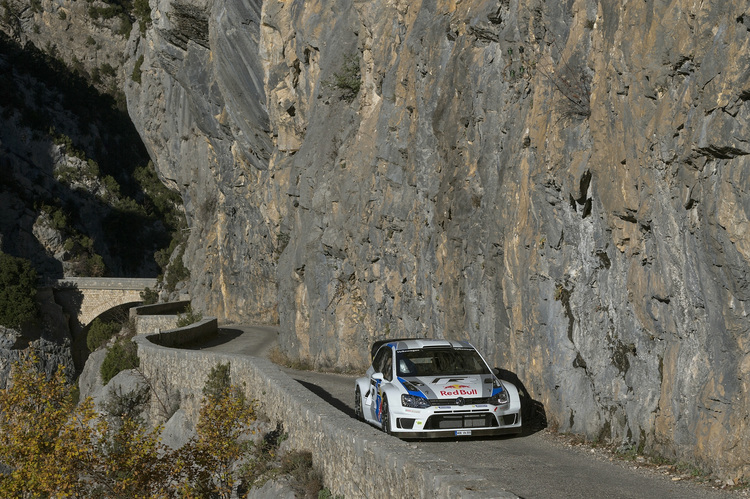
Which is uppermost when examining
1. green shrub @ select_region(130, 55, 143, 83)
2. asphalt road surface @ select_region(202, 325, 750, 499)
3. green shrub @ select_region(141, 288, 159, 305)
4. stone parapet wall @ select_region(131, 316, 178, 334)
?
green shrub @ select_region(130, 55, 143, 83)

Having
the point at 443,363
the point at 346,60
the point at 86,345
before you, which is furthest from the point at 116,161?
the point at 443,363

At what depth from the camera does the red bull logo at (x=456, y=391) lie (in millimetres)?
10820

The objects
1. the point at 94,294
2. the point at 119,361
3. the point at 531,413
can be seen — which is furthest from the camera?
the point at 94,294

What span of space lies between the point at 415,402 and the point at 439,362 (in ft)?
4.94

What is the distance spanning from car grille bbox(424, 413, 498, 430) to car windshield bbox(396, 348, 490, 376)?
0.96 m

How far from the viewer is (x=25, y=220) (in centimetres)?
7200

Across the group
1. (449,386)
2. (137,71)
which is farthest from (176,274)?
(449,386)

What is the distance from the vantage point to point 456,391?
1086 cm

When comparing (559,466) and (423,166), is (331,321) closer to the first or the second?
(423,166)

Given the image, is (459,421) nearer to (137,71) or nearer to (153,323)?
(153,323)

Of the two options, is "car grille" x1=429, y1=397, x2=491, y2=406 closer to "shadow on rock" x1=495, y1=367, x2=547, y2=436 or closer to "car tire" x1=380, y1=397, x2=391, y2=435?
"car tire" x1=380, y1=397, x2=391, y2=435

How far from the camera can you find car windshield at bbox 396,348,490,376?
11.7 meters

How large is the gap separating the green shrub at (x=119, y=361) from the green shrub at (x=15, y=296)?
1218 inches

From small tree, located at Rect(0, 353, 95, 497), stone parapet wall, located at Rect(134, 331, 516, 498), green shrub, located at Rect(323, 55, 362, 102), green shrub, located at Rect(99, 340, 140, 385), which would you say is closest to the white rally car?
stone parapet wall, located at Rect(134, 331, 516, 498)
